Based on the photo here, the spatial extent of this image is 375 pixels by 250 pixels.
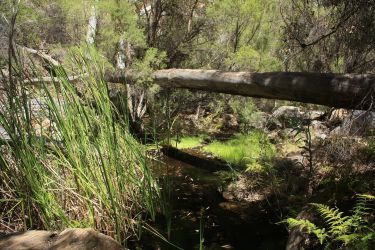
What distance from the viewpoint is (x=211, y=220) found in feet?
13.9

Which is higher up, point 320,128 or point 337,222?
point 337,222

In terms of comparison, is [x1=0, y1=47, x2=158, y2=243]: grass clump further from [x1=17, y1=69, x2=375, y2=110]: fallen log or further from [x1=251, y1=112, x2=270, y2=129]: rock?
[x1=251, y1=112, x2=270, y2=129]: rock

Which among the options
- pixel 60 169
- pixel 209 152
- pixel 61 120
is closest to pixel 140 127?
pixel 209 152

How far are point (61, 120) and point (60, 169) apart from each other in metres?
0.72

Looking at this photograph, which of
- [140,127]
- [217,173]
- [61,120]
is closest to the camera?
[61,120]

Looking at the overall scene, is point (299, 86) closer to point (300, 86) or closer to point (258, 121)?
point (300, 86)

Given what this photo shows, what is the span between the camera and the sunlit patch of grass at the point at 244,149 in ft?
19.3

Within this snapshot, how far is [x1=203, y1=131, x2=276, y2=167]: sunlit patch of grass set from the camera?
5.89m

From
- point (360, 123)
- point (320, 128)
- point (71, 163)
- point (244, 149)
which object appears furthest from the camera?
point (320, 128)

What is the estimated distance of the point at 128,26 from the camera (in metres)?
6.99

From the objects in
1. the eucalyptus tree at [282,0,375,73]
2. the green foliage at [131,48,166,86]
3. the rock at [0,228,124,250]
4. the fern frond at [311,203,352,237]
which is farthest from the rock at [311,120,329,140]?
the rock at [0,228,124,250]

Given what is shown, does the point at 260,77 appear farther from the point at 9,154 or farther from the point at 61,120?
the point at 9,154

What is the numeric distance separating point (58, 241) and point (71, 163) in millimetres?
817

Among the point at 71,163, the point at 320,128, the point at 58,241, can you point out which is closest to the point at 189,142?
the point at 320,128
